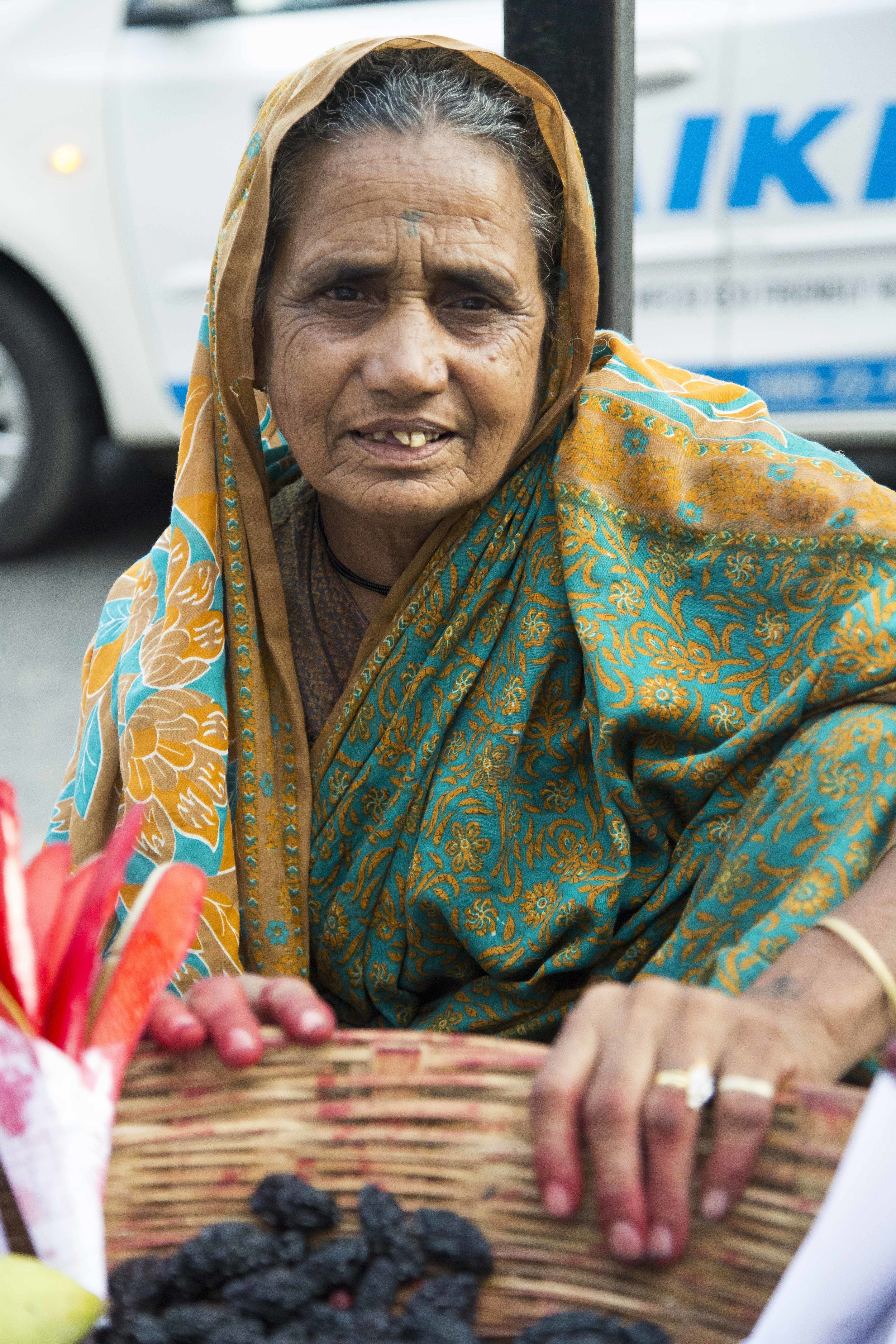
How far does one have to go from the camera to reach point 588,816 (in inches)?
55.6

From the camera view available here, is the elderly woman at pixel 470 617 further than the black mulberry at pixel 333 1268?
Yes

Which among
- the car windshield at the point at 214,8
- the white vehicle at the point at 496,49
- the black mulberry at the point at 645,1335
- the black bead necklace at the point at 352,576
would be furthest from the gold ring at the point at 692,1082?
the car windshield at the point at 214,8

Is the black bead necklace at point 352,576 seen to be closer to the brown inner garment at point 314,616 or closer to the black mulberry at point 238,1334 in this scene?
the brown inner garment at point 314,616

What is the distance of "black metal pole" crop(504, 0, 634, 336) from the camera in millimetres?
1550

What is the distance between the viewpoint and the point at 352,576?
1657 millimetres

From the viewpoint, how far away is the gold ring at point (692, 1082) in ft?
2.58

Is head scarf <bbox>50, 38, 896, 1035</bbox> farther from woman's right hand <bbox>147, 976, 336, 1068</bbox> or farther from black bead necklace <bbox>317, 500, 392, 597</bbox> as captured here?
woman's right hand <bbox>147, 976, 336, 1068</bbox>

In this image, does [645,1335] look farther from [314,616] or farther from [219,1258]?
[314,616]

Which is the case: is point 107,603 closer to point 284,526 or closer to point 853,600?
point 284,526

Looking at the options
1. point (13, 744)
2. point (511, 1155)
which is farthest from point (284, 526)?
point (13, 744)

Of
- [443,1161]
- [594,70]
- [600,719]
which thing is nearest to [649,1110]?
[443,1161]

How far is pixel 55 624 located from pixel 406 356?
9.46 feet

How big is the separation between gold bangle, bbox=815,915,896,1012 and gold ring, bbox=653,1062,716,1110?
227 millimetres

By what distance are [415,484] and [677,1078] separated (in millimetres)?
792
